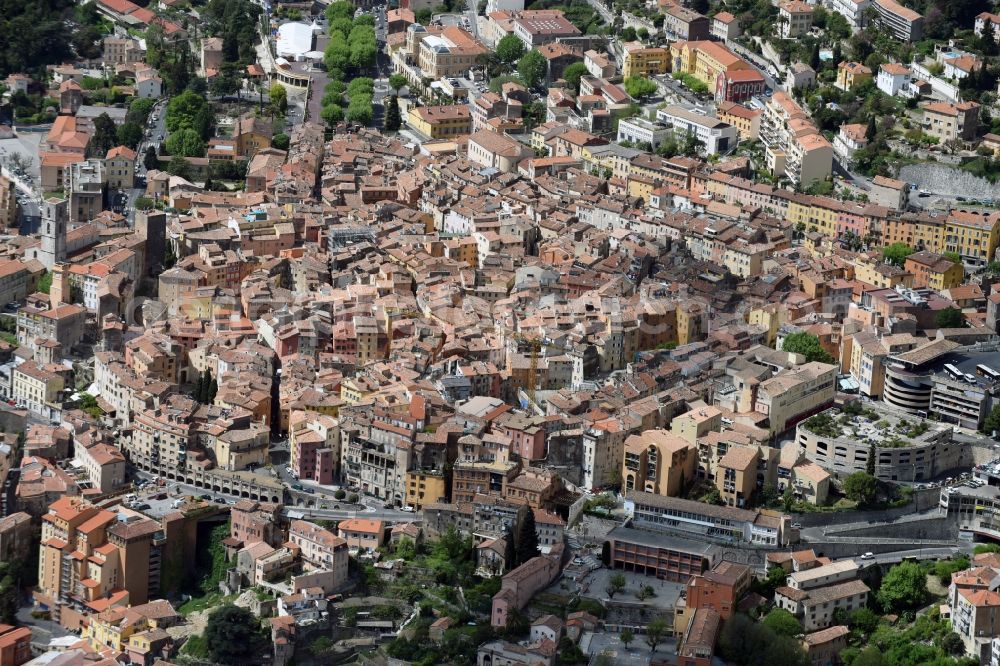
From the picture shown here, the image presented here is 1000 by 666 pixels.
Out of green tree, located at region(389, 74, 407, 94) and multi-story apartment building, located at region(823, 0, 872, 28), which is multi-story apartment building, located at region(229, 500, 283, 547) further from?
multi-story apartment building, located at region(823, 0, 872, 28)

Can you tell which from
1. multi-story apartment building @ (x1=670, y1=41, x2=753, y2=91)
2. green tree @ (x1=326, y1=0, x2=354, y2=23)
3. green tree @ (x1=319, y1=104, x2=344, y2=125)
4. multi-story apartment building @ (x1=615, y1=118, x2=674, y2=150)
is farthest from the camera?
green tree @ (x1=326, y1=0, x2=354, y2=23)

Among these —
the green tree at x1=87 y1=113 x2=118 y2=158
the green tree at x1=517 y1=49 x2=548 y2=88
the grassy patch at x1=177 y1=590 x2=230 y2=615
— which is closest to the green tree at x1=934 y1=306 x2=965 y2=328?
the grassy patch at x1=177 y1=590 x2=230 y2=615

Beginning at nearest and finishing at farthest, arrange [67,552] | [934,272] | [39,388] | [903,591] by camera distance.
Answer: [903,591] < [67,552] < [39,388] < [934,272]

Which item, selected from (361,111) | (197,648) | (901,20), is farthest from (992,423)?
(361,111)

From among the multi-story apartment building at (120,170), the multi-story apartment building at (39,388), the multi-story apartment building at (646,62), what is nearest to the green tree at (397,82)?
the multi-story apartment building at (646,62)

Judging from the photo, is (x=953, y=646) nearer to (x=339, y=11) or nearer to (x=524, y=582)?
(x=524, y=582)

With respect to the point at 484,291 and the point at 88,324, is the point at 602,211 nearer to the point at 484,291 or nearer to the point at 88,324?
the point at 484,291

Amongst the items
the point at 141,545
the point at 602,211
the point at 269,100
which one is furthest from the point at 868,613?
the point at 269,100
